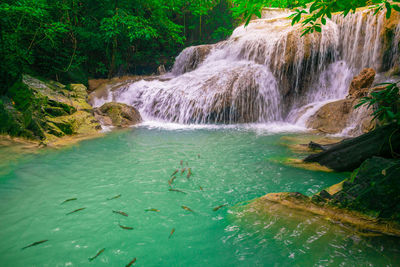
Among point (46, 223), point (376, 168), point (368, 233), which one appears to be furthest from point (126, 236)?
point (376, 168)

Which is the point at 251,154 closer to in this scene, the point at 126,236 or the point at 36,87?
the point at 126,236

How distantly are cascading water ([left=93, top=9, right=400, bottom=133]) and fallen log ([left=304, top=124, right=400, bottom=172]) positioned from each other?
4443 mm

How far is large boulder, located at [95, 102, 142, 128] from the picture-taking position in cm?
788

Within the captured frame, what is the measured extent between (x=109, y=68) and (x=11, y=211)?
12.4 metres

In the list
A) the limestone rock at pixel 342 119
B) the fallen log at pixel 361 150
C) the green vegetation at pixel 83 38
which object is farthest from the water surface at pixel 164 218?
the green vegetation at pixel 83 38

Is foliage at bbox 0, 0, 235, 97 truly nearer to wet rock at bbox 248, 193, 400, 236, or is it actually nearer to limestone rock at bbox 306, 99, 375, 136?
wet rock at bbox 248, 193, 400, 236

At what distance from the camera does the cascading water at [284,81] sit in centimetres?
843

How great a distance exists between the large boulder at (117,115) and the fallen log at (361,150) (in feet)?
20.3

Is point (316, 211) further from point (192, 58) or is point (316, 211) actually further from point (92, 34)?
point (92, 34)

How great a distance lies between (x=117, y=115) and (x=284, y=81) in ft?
21.8

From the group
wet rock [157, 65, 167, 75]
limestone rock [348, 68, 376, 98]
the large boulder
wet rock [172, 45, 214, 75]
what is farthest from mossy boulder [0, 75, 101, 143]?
limestone rock [348, 68, 376, 98]

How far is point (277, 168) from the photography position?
3.68 m

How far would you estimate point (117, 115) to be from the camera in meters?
8.15

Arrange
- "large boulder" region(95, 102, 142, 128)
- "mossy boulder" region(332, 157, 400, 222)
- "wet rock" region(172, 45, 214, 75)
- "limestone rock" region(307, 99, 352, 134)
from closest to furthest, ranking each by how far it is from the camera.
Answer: "mossy boulder" region(332, 157, 400, 222) → "limestone rock" region(307, 99, 352, 134) → "large boulder" region(95, 102, 142, 128) → "wet rock" region(172, 45, 214, 75)
